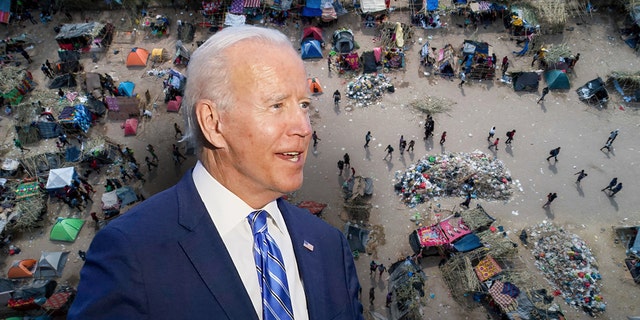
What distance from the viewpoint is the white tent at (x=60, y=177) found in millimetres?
16906

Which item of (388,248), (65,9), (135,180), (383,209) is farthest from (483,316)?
(65,9)

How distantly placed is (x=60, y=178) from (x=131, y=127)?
160 inches

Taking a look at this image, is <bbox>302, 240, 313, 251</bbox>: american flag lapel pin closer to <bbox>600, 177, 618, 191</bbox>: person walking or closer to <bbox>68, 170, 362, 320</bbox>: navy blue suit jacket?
<bbox>68, 170, 362, 320</bbox>: navy blue suit jacket

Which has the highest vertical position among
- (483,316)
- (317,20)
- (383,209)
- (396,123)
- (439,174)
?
(317,20)

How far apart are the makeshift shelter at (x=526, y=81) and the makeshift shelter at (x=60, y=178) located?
75.6ft

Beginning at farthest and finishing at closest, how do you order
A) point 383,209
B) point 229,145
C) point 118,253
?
point 383,209 → point 229,145 → point 118,253

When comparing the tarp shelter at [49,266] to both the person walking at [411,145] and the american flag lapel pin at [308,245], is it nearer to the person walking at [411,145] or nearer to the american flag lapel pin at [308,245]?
the american flag lapel pin at [308,245]

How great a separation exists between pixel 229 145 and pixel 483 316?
1392 centimetres

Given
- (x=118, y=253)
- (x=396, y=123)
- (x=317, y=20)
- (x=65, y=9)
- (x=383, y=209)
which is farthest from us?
(x=65, y=9)

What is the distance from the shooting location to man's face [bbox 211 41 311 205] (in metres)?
2.76

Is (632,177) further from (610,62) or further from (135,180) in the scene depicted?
(135,180)

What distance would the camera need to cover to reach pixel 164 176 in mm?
17750

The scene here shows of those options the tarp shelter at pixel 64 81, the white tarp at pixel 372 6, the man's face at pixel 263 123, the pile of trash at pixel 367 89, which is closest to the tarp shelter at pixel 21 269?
the tarp shelter at pixel 64 81

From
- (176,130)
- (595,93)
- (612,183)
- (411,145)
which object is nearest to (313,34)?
(411,145)
